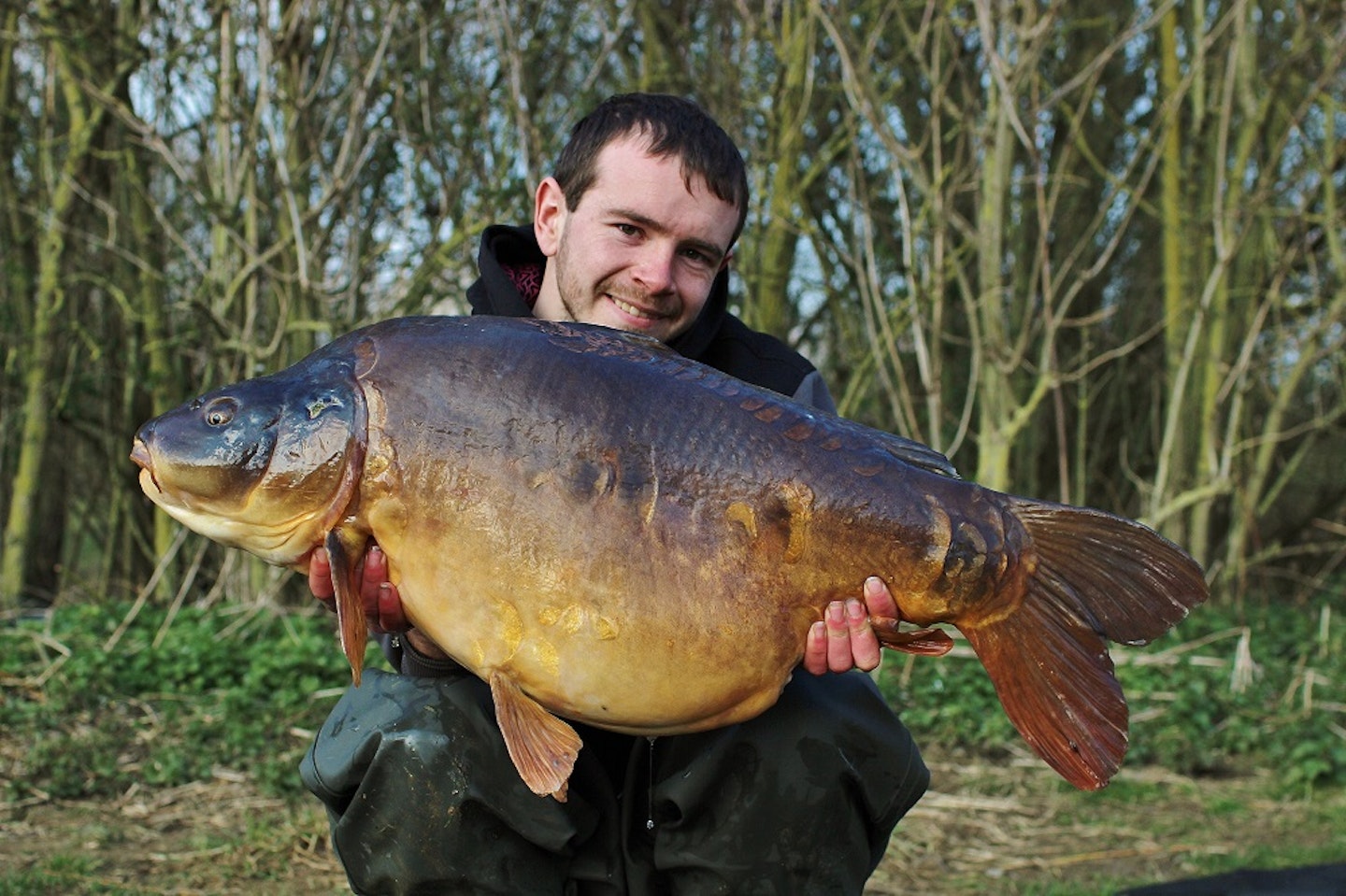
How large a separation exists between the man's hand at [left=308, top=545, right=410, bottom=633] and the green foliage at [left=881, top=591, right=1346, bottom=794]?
2.71 metres

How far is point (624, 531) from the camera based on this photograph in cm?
172

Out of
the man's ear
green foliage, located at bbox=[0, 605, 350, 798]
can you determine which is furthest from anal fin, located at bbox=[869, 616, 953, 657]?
green foliage, located at bbox=[0, 605, 350, 798]

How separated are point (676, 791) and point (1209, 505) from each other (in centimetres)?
480

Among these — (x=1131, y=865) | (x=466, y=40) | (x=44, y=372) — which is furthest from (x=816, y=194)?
(x=1131, y=865)

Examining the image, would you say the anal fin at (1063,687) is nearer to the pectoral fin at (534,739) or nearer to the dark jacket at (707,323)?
the pectoral fin at (534,739)

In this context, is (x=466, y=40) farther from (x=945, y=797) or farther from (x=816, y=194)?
(x=945, y=797)

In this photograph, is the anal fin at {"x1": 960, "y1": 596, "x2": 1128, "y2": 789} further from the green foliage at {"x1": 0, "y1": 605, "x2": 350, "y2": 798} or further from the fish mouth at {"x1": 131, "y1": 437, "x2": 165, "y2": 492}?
the green foliage at {"x1": 0, "y1": 605, "x2": 350, "y2": 798}

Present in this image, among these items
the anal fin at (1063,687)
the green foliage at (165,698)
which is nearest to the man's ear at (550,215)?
the anal fin at (1063,687)

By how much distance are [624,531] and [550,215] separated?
106cm

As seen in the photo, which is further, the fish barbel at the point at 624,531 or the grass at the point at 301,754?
the grass at the point at 301,754

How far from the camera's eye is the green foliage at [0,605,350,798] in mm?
3701

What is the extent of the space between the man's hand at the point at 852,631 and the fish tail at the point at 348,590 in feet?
1.88

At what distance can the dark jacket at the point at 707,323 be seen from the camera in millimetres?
2561

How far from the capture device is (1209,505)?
6246 millimetres
